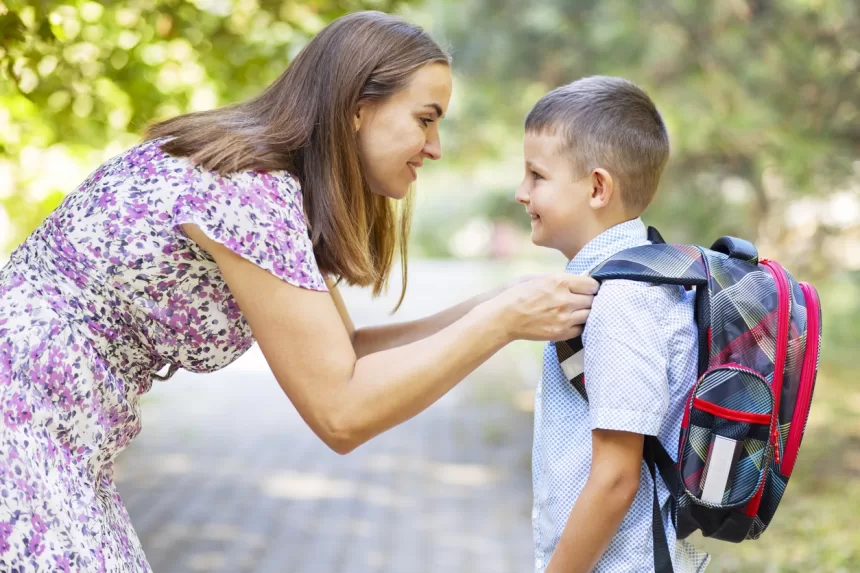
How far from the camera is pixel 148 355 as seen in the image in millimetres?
1948

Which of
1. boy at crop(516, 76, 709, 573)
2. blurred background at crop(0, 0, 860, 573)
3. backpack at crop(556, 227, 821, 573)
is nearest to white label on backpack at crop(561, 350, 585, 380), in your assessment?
boy at crop(516, 76, 709, 573)

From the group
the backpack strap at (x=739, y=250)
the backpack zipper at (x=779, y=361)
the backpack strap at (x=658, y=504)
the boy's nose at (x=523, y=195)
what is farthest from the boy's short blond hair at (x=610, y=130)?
the backpack strap at (x=658, y=504)

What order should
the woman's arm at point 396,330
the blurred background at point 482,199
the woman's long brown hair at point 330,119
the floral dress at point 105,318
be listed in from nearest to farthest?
1. the floral dress at point 105,318
2. the woman's long brown hair at point 330,119
3. the woman's arm at point 396,330
4. the blurred background at point 482,199

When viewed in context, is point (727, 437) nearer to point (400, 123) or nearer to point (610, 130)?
point (610, 130)

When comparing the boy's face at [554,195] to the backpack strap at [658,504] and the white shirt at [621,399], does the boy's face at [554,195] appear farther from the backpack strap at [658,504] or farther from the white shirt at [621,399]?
the backpack strap at [658,504]

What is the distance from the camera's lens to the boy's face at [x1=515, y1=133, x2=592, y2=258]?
2078mm

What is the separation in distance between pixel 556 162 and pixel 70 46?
3134mm

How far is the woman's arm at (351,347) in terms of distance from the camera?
180cm

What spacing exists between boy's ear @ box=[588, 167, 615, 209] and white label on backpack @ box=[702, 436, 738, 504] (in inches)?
22.7

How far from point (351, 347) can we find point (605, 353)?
478mm

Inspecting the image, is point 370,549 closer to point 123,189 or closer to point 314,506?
point 314,506

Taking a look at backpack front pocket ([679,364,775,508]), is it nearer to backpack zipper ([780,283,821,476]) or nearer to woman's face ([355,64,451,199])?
backpack zipper ([780,283,821,476])

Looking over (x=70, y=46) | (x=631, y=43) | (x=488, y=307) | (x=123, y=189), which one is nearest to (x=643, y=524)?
(x=488, y=307)

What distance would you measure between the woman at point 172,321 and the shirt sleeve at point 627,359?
2.2 inches
